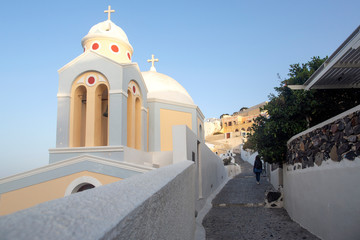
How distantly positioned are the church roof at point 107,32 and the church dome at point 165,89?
2425 millimetres

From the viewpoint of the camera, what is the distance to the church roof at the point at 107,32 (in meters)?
13.0

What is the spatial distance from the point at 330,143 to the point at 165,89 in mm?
10551

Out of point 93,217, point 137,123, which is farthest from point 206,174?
point 93,217

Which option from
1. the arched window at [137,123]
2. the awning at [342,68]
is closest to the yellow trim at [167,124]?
the arched window at [137,123]

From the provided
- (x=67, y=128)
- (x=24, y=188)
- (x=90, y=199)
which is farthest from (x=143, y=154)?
(x=90, y=199)

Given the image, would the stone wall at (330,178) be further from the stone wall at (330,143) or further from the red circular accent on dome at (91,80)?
the red circular accent on dome at (91,80)

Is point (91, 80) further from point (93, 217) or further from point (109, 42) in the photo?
point (93, 217)

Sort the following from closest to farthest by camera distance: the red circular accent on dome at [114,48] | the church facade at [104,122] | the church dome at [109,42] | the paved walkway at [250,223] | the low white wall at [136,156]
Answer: the paved walkway at [250,223], the church facade at [104,122], the low white wall at [136,156], the church dome at [109,42], the red circular accent on dome at [114,48]

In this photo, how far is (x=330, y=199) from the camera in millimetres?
5086

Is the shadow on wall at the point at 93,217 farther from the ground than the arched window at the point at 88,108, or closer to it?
closer to it

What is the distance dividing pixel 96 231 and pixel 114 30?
1336cm

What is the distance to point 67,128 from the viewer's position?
1066cm

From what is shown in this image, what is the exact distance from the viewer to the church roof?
1302 cm

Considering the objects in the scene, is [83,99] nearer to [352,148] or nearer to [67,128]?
[67,128]
